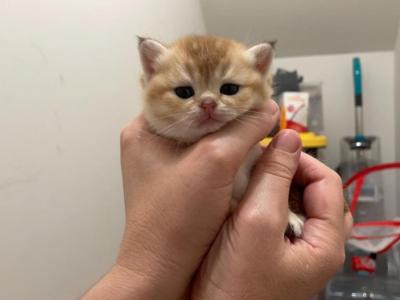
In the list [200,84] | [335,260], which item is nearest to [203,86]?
[200,84]

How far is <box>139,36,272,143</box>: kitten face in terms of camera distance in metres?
0.79

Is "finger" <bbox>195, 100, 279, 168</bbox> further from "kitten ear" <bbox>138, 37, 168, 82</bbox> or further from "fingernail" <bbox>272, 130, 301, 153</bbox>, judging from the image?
"kitten ear" <bbox>138, 37, 168, 82</bbox>

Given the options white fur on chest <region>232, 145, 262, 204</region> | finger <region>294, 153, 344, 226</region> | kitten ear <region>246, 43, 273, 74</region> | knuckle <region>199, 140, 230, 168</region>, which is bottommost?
finger <region>294, 153, 344, 226</region>

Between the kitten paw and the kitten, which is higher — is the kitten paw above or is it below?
below

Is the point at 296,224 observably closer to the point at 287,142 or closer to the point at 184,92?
the point at 287,142

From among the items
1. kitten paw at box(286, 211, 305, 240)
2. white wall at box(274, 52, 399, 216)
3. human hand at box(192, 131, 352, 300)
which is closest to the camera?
human hand at box(192, 131, 352, 300)

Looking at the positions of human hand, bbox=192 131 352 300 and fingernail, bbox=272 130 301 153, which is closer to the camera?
human hand, bbox=192 131 352 300

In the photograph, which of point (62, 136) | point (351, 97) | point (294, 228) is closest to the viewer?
point (294, 228)

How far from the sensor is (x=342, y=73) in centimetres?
237

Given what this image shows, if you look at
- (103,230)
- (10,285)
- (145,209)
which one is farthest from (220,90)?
(103,230)

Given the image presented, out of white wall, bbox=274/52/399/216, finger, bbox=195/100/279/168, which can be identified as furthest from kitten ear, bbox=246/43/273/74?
white wall, bbox=274/52/399/216

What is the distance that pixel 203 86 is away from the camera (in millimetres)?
801

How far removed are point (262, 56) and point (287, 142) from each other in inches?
8.1

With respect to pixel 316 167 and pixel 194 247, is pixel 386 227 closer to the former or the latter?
pixel 316 167
